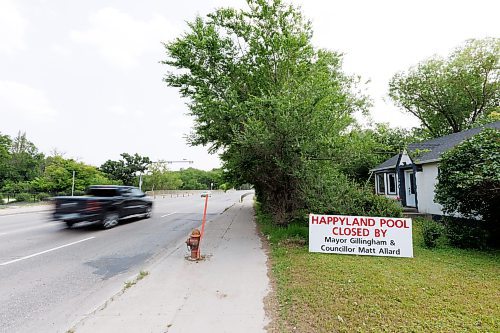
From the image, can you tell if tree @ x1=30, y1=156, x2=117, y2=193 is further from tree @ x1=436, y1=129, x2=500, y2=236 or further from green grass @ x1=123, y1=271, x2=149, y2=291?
tree @ x1=436, y1=129, x2=500, y2=236

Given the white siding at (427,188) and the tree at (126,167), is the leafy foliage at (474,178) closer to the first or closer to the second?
the white siding at (427,188)

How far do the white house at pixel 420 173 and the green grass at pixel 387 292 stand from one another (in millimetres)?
6111

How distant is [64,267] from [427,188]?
14.4m

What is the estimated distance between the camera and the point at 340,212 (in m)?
7.34

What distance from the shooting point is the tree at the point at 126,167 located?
50234mm

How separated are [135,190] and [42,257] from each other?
264 inches

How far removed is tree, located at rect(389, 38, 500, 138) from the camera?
79.7ft

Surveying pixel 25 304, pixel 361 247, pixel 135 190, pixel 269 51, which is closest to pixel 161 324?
pixel 25 304

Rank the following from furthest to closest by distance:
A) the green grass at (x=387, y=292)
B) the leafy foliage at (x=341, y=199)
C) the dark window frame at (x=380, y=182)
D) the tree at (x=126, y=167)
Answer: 1. the tree at (x=126, y=167)
2. the dark window frame at (x=380, y=182)
3. the leafy foliage at (x=341, y=199)
4. the green grass at (x=387, y=292)

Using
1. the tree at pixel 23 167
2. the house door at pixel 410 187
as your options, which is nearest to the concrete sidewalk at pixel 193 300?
the house door at pixel 410 187

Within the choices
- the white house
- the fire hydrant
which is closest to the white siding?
the white house

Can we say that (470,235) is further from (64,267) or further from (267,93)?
(64,267)

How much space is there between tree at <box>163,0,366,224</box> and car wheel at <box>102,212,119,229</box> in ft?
17.2

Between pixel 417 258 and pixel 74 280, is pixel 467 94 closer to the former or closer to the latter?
pixel 417 258
